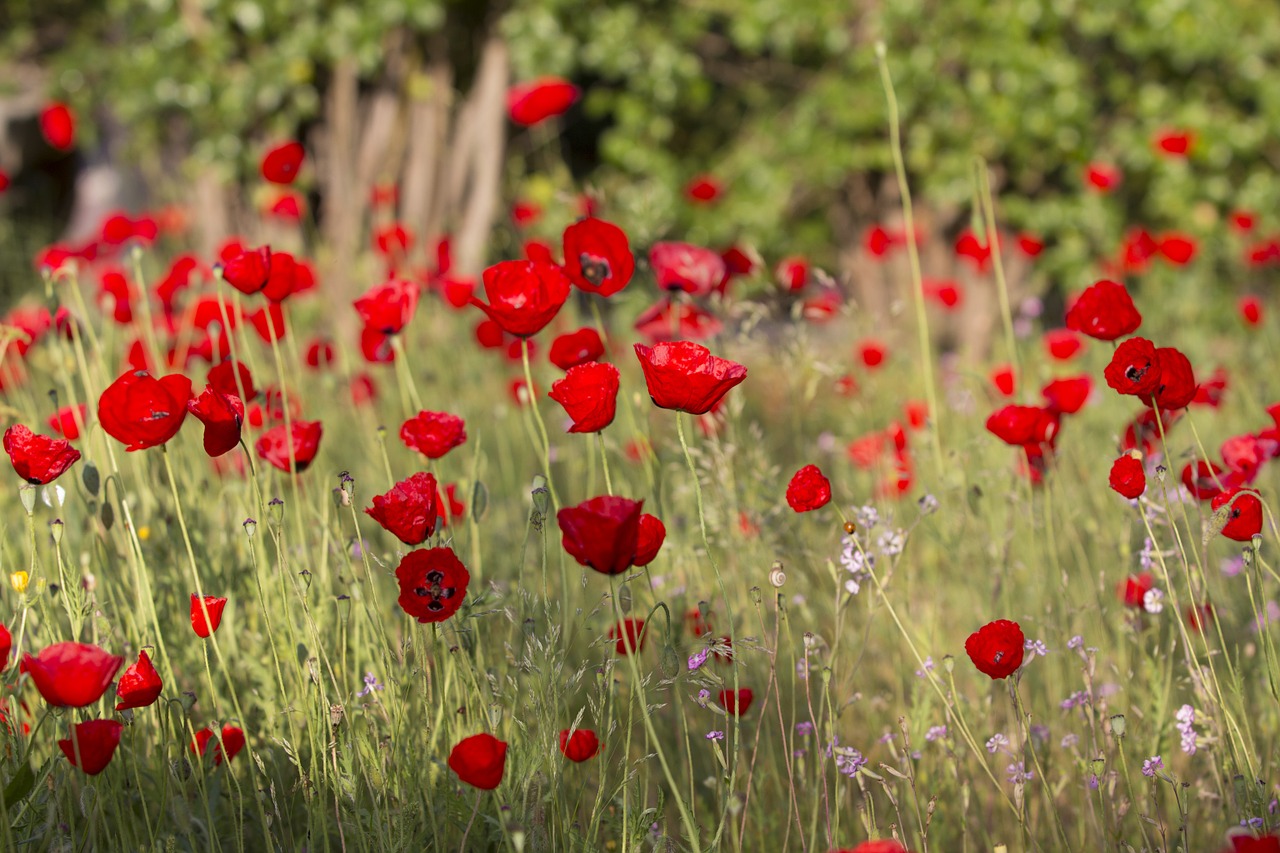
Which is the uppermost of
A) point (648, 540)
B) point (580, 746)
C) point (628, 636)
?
point (648, 540)

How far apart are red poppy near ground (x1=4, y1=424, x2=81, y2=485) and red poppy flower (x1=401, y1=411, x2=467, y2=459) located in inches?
16.7

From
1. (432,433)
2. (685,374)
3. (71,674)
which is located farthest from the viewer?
(432,433)

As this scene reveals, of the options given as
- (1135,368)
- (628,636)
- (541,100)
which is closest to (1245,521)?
(1135,368)

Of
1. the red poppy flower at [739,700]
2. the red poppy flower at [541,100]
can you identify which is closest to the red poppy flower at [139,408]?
the red poppy flower at [739,700]

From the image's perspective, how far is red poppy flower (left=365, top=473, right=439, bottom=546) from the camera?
142cm

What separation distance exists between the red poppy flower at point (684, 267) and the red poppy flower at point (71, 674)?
3.68 feet

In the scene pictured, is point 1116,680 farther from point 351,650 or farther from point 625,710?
point 351,650

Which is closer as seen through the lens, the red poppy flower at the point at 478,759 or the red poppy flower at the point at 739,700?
the red poppy flower at the point at 478,759

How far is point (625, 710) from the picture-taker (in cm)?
197

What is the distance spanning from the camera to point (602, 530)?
4.03ft

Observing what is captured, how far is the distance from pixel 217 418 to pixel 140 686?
0.32m

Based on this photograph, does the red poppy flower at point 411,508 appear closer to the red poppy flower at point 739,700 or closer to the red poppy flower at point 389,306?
the red poppy flower at point 739,700

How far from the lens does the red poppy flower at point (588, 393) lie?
1413 millimetres

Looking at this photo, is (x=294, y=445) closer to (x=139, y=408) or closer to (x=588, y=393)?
(x=139, y=408)
